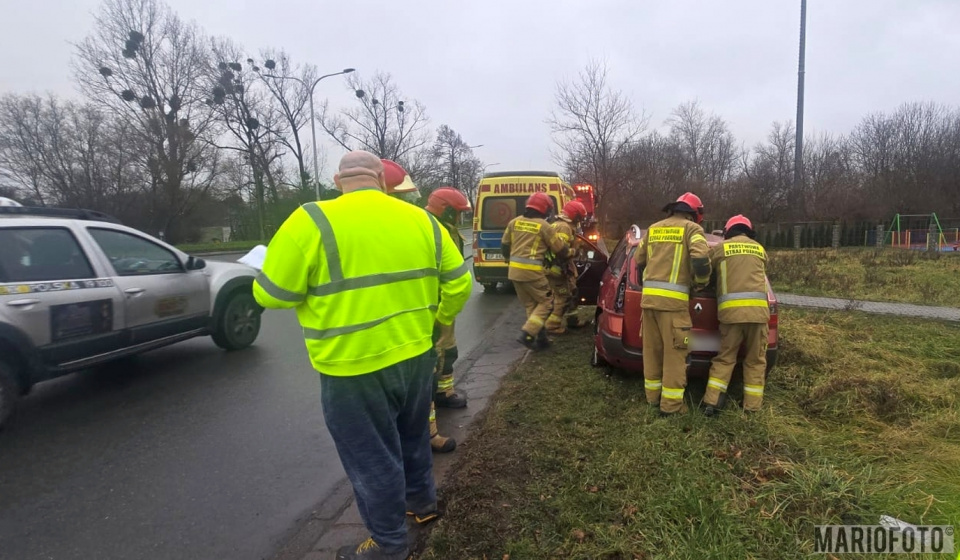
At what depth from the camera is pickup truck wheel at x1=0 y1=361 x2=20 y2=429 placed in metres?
4.04

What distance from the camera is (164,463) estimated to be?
3.78 m

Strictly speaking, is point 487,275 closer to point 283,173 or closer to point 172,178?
point 172,178

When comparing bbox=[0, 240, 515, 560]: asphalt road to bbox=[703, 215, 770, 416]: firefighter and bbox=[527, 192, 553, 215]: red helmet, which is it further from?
bbox=[527, 192, 553, 215]: red helmet

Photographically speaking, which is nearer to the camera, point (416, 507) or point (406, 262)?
point (406, 262)

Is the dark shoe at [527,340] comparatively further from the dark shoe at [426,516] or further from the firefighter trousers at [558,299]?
the dark shoe at [426,516]

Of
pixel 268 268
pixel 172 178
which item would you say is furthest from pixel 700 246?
pixel 172 178

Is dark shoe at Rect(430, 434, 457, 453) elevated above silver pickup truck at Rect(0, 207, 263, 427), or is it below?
below

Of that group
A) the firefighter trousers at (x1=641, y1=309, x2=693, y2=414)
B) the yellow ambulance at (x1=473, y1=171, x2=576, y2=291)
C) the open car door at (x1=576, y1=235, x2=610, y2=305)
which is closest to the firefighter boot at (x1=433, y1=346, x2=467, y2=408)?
the firefighter trousers at (x1=641, y1=309, x2=693, y2=414)

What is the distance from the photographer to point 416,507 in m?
2.83

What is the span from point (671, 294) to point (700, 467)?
129 centimetres

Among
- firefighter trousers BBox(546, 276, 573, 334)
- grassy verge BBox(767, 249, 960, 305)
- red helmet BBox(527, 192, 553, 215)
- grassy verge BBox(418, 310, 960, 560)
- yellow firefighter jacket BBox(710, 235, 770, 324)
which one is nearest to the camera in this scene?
grassy verge BBox(418, 310, 960, 560)

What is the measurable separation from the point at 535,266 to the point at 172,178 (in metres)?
31.1

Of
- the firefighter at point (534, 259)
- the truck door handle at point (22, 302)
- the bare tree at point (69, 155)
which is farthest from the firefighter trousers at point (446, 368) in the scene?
the bare tree at point (69, 155)

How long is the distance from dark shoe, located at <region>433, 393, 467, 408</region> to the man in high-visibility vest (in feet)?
6.85
